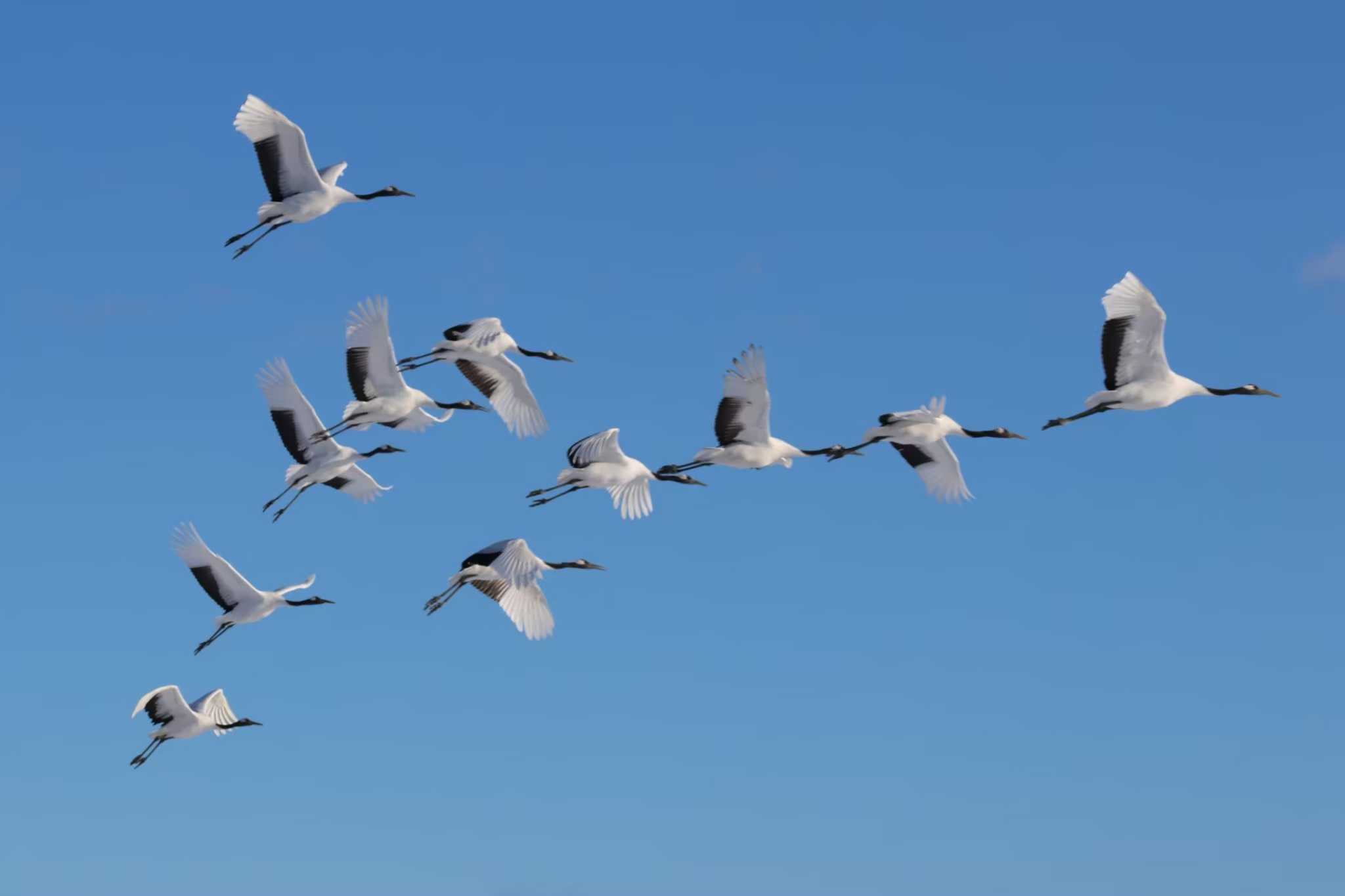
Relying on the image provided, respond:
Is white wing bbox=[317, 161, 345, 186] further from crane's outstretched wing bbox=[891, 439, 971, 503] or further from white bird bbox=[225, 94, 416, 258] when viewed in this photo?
crane's outstretched wing bbox=[891, 439, 971, 503]

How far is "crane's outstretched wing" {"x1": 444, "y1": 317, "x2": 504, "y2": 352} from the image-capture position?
40969 mm

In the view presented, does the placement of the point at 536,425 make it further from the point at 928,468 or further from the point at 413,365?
the point at 928,468

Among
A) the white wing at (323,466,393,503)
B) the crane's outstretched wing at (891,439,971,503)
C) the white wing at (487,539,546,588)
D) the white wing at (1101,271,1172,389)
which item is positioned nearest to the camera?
the white wing at (1101,271,1172,389)

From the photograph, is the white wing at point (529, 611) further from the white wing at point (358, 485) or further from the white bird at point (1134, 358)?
the white bird at point (1134, 358)

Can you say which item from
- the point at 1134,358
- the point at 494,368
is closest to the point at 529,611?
the point at 494,368

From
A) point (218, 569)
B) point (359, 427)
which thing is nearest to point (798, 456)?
point (359, 427)

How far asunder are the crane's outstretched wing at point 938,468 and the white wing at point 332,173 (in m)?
12.7

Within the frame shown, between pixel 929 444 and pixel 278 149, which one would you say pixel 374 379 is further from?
pixel 929 444

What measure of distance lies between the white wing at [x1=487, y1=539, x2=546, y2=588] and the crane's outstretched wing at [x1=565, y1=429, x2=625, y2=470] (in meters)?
1.86

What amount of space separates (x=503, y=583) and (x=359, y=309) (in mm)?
6253

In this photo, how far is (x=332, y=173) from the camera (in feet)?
137

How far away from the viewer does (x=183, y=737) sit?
134 feet

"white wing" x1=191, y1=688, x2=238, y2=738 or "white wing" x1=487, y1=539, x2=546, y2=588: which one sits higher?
"white wing" x1=487, y1=539, x2=546, y2=588

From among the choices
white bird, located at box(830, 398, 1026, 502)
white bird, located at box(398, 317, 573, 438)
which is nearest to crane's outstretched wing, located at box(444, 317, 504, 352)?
white bird, located at box(398, 317, 573, 438)
